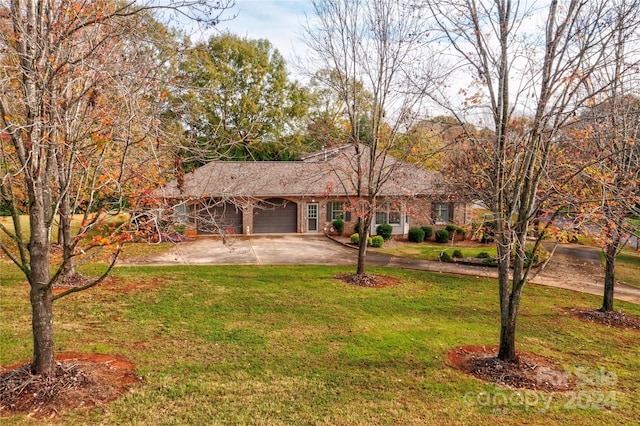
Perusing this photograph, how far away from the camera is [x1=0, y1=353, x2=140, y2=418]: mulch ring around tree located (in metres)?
5.87

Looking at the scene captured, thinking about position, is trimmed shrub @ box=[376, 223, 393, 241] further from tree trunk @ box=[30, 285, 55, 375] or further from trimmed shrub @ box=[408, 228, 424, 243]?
tree trunk @ box=[30, 285, 55, 375]

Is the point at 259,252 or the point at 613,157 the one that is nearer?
the point at 613,157

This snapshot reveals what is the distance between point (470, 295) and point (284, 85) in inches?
1144

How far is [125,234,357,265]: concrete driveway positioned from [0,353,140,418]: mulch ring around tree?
8386 mm

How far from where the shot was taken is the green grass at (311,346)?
6254mm

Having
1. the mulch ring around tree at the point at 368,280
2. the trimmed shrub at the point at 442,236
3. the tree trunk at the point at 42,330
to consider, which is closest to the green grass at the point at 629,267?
the trimmed shrub at the point at 442,236

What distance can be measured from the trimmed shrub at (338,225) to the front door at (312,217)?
1241 mm

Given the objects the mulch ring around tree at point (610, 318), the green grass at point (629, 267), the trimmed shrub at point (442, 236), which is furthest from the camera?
the trimmed shrub at point (442, 236)

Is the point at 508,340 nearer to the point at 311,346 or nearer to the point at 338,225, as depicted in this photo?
the point at 311,346

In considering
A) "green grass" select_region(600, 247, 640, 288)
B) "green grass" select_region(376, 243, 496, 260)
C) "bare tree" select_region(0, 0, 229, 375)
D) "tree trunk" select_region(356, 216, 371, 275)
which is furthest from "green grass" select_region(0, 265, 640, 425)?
"green grass" select_region(376, 243, 496, 260)

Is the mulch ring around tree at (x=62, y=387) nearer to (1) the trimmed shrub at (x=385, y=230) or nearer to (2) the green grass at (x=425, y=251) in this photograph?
(2) the green grass at (x=425, y=251)

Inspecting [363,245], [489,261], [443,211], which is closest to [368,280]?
[363,245]

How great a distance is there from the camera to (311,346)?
8781mm

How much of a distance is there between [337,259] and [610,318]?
1027 cm
